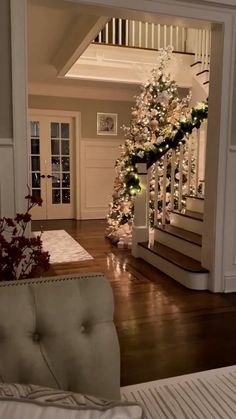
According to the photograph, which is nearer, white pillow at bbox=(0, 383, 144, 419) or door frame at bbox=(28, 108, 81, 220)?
white pillow at bbox=(0, 383, 144, 419)

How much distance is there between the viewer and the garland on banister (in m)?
4.30

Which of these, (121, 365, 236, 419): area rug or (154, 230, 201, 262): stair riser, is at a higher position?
(154, 230, 201, 262): stair riser

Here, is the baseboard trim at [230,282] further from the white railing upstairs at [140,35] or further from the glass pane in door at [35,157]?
the glass pane in door at [35,157]

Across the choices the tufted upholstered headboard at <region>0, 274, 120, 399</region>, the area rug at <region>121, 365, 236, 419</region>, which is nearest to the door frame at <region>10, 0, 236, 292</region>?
the area rug at <region>121, 365, 236, 419</region>

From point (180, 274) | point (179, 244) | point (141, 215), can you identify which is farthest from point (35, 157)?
point (180, 274)

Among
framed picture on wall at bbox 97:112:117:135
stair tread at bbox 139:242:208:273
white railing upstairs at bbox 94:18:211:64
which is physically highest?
white railing upstairs at bbox 94:18:211:64

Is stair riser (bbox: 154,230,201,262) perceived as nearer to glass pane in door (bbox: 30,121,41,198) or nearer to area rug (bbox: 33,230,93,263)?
area rug (bbox: 33,230,93,263)

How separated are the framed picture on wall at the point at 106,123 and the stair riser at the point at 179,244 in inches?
148

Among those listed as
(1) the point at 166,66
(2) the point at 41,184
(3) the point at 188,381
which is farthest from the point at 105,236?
(3) the point at 188,381

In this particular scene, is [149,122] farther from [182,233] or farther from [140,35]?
[182,233]

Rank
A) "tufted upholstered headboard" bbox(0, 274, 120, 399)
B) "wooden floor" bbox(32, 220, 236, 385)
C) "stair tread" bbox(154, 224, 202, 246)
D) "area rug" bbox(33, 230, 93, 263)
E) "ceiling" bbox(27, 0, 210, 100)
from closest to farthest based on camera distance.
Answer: "tufted upholstered headboard" bbox(0, 274, 120, 399), "wooden floor" bbox(32, 220, 236, 385), "ceiling" bbox(27, 0, 210, 100), "stair tread" bbox(154, 224, 202, 246), "area rug" bbox(33, 230, 93, 263)

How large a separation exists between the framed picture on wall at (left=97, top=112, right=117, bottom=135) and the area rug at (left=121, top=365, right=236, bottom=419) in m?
6.30

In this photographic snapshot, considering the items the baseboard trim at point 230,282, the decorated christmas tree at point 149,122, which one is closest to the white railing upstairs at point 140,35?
the decorated christmas tree at point 149,122

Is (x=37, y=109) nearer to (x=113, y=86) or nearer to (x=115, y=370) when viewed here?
(x=113, y=86)
